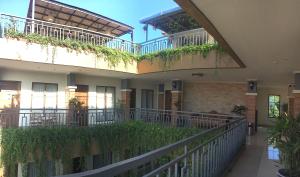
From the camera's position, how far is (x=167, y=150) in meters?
2.51

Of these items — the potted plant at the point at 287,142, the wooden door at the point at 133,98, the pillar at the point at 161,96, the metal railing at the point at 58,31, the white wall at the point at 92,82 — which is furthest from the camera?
the pillar at the point at 161,96

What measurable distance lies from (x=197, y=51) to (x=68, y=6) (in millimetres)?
6578

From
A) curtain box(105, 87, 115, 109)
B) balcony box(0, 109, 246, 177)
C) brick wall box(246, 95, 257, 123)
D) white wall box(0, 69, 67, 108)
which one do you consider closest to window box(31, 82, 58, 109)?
white wall box(0, 69, 67, 108)

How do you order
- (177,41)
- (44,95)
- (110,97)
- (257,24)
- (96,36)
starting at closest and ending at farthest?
(257,24)
(177,41)
(96,36)
(44,95)
(110,97)

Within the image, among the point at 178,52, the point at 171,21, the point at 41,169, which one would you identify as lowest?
Answer: the point at 41,169

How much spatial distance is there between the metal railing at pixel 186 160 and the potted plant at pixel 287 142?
90 cm

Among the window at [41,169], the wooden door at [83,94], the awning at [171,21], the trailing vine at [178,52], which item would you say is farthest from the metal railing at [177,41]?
the window at [41,169]

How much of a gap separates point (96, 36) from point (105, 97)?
454 cm

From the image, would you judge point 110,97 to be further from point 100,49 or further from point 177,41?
point 177,41

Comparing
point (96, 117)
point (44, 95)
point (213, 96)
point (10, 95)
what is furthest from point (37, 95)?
point (213, 96)

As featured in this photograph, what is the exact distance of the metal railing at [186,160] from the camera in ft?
5.82

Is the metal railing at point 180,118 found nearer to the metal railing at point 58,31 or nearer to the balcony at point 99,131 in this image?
the balcony at point 99,131

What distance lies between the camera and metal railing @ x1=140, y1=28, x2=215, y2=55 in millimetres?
11477

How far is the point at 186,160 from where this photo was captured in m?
3.13
